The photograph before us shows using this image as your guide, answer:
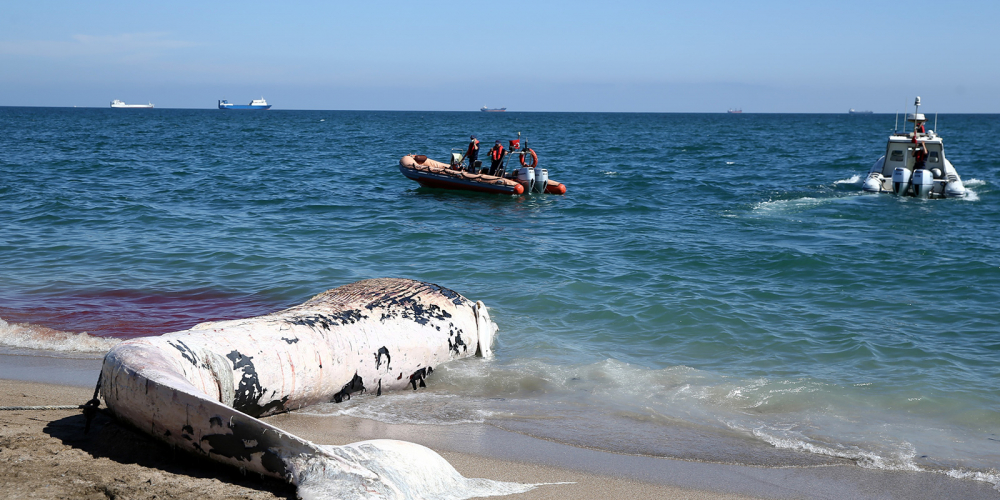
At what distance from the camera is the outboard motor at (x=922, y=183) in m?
21.5

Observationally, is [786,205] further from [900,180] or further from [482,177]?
[482,177]

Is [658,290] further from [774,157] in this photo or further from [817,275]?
[774,157]

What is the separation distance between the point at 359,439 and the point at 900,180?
70.2 feet

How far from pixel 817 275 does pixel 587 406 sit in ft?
21.2

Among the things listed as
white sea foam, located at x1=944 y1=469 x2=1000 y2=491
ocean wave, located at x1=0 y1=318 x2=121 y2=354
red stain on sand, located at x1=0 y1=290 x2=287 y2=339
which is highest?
ocean wave, located at x1=0 y1=318 x2=121 y2=354

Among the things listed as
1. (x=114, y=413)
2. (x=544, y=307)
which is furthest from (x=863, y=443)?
(x=114, y=413)

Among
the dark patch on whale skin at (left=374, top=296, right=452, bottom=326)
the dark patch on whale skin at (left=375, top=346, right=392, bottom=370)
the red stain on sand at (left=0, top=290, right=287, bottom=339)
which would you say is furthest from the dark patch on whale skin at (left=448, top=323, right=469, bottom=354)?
the red stain on sand at (left=0, top=290, right=287, bottom=339)

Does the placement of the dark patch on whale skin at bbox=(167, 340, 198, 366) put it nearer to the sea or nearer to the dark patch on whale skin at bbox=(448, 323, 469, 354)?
the sea

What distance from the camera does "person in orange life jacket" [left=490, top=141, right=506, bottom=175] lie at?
22.0 meters

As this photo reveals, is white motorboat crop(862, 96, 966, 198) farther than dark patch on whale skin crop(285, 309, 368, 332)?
Yes

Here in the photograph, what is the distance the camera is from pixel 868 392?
658 cm

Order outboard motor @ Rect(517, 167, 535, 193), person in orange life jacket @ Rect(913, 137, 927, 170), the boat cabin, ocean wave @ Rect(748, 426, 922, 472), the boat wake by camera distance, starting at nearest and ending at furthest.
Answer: ocean wave @ Rect(748, 426, 922, 472)
outboard motor @ Rect(517, 167, 535, 193)
person in orange life jacket @ Rect(913, 137, 927, 170)
the boat cabin
the boat wake

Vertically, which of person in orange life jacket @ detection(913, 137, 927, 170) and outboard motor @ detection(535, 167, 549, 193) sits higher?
person in orange life jacket @ detection(913, 137, 927, 170)

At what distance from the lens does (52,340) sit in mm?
7348
